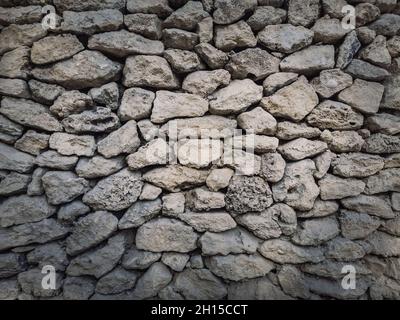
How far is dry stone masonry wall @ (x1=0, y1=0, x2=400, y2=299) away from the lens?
167 centimetres

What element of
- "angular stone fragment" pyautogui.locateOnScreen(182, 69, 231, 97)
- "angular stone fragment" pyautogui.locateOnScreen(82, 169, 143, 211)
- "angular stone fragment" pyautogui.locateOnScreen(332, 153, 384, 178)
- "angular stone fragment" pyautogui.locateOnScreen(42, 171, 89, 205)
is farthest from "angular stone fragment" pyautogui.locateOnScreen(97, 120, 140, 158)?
"angular stone fragment" pyautogui.locateOnScreen(332, 153, 384, 178)

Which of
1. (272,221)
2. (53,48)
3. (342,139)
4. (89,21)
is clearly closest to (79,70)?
(53,48)

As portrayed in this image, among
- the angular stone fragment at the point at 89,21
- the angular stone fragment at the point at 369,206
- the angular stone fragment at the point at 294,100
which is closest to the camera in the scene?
the angular stone fragment at the point at 89,21

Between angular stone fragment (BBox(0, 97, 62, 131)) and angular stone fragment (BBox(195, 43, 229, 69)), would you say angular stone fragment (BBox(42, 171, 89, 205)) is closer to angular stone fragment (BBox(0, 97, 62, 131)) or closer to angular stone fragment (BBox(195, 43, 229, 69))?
angular stone fragment (BBox(0, 97, 62, 131))

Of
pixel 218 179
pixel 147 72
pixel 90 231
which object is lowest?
pixel 90 231

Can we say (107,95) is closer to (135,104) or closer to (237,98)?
(135,104)

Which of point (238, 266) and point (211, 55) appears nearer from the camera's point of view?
point (211, 55)

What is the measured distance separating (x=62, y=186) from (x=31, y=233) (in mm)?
388

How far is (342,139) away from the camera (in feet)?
5.82

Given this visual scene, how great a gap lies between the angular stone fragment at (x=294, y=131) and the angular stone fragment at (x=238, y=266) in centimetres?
88

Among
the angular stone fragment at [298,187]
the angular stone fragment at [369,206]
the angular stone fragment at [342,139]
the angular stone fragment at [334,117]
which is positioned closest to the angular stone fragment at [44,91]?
the angular stone fragment at [298,187]

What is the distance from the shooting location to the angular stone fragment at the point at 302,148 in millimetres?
1754

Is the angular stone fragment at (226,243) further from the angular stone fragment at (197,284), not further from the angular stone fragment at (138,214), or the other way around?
the angular stone fragment at (138,214)

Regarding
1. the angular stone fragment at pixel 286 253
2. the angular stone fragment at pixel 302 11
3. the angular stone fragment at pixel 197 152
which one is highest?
the angular stone fragment at pixel 302 11
